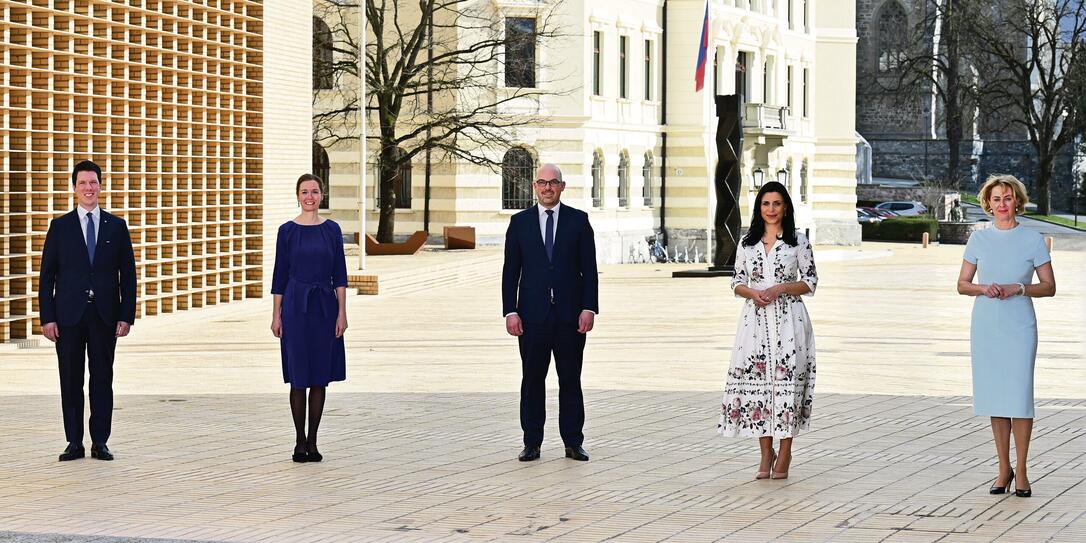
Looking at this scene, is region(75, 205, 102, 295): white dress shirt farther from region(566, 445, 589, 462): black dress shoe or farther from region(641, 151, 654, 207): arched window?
region(641, 151, 654, 207): arched window

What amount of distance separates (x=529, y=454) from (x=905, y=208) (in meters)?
72.2

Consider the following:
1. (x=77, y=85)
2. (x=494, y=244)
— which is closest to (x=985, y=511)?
(x=77, y=85)

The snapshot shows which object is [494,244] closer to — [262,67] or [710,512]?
[262,67]

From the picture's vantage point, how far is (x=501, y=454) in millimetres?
12008

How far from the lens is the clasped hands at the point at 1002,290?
10188 millimetres

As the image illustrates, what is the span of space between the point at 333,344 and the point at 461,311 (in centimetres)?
1778

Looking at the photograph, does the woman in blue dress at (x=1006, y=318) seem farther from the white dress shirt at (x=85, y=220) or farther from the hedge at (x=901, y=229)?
the hedge at (x=901, y=229)

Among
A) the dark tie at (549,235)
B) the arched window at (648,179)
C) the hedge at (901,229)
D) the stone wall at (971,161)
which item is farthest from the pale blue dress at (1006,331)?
the stone wall at (971,161)

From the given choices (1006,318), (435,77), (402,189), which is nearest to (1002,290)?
(1006,318)

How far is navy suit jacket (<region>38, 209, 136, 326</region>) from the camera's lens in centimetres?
1171

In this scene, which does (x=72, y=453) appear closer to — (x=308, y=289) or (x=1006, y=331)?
(x=308, y=289)

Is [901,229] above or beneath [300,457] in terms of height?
above

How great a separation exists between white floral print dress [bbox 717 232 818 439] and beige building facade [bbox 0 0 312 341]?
1206 cm

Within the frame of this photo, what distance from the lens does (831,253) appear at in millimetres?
60094
